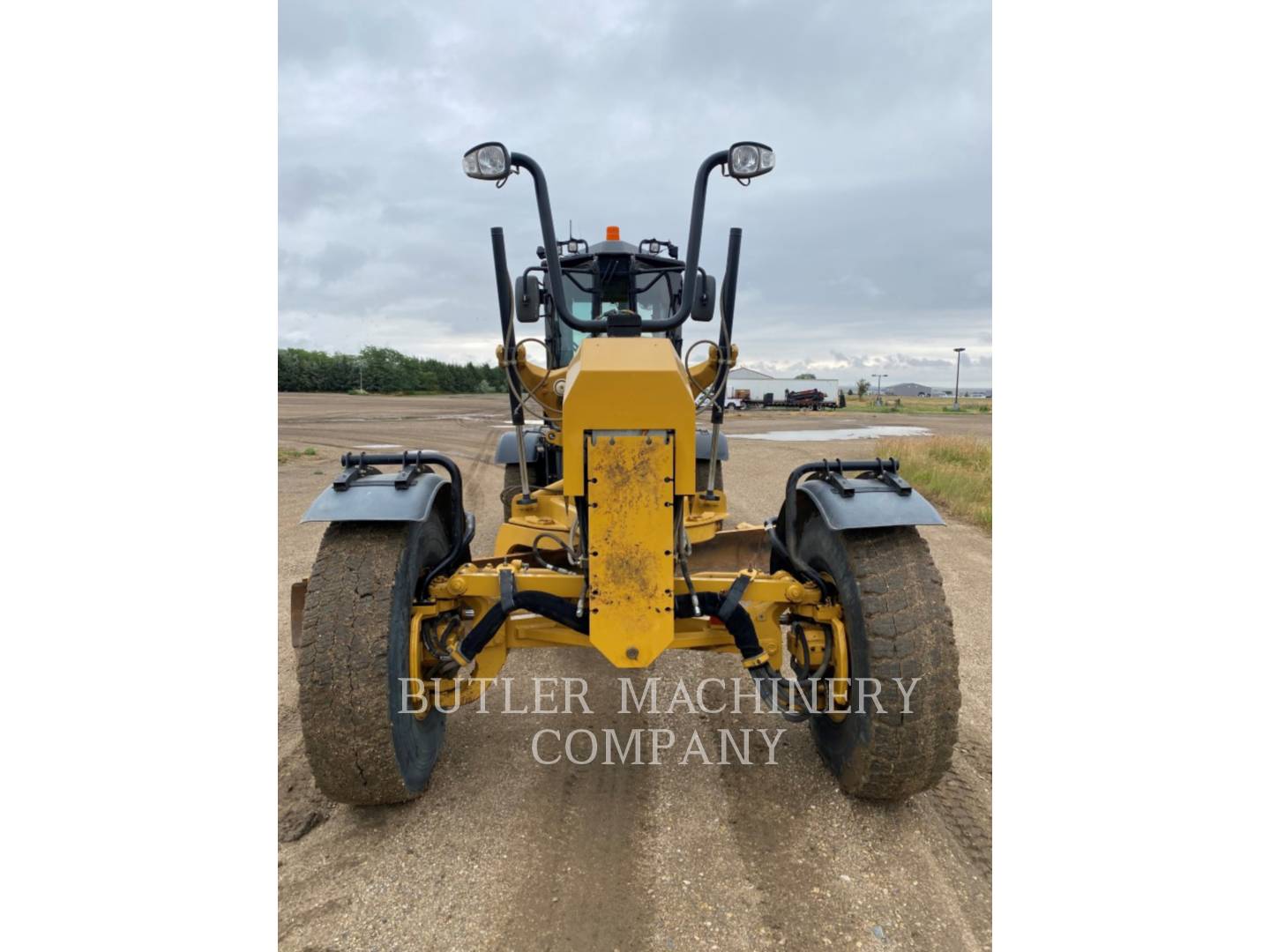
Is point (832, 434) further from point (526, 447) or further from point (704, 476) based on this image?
point (526, 447)

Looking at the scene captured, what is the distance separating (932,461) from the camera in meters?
12.8

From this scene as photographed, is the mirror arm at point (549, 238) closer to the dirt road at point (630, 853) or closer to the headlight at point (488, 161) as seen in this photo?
the headlight at point (488, 161)

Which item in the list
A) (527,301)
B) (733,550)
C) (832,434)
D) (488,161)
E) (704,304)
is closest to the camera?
(488,161)

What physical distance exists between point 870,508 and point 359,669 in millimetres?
2026

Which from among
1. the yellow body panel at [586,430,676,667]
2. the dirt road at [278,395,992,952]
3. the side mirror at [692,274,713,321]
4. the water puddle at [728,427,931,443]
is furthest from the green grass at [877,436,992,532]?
the yellow body panel at [586,430,676,667]

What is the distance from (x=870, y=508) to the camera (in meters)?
2.79

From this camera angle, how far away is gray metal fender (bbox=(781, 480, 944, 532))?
2707mm

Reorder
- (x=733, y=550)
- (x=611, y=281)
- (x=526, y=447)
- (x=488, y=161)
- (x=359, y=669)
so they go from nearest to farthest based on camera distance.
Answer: (x=359, y=669)
(x=488, y=161)
(x=733, y=550)
(x=611, y=281)
(x=526, y=447)

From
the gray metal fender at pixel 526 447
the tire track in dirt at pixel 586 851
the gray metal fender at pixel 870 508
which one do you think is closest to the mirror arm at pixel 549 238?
the gray metal fender at pixel 870 508

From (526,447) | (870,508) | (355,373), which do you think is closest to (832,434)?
(526,447)

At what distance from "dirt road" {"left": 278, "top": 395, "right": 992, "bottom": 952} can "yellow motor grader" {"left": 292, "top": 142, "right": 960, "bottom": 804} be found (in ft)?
0.64

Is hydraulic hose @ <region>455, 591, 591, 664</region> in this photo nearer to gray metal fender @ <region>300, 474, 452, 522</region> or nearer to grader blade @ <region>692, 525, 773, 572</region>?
gray metal fender @ <region>300, 474, 452, 522</region>

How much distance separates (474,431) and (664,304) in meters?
18.9

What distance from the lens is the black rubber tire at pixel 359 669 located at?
98.6 inches
